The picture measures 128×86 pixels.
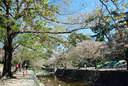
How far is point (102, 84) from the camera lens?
17.3 metres

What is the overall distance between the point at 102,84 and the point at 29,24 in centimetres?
1525

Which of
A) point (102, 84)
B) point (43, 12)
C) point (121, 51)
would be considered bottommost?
point (102, 84)

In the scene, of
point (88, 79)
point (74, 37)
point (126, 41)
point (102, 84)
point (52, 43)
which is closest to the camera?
point (74, 37)

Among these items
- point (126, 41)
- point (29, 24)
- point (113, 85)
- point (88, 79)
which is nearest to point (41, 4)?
point (29, 24)

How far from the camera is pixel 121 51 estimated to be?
15227 mm

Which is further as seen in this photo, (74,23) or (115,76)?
(115,76)

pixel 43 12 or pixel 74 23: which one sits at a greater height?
pixel 43 12

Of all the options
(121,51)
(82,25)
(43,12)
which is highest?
(43,12)

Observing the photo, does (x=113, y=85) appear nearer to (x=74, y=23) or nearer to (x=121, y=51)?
(x=121, y=51)

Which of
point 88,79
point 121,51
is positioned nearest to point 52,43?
point 121,51

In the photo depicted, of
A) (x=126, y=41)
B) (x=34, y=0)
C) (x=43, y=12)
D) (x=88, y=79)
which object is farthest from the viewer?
(x=88, y=79)

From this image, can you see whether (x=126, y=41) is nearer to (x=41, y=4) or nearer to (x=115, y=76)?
(x=115, y=76)

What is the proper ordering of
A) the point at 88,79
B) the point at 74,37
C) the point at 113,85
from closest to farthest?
the point at 74,37, the point at 113,85, the point at 88,79

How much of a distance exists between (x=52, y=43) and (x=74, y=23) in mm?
2152
